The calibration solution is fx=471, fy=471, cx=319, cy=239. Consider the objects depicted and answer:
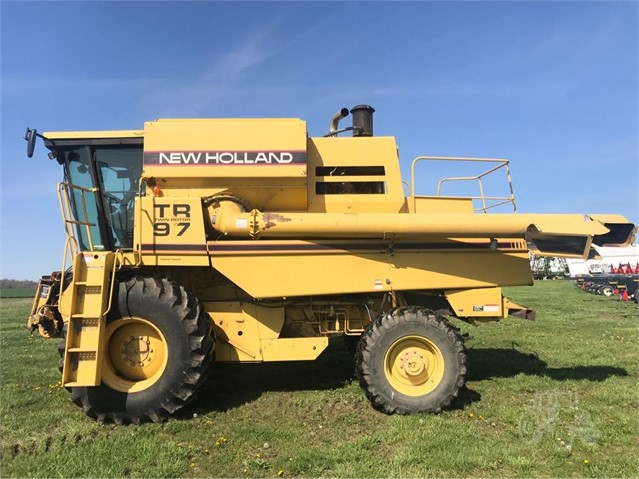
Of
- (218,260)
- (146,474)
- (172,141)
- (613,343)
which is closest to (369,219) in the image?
(218,260)

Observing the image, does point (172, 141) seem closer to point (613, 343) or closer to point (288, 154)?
point (288, 154)

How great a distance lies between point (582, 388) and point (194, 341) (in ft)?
17.9

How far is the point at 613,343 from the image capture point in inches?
410

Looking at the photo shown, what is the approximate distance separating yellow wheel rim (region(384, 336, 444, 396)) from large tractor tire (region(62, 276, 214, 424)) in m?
2.26

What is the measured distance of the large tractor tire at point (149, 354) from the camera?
5383 millimetres

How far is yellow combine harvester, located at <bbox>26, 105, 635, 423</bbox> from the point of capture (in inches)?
216

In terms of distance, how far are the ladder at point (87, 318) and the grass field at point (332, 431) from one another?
0.61m

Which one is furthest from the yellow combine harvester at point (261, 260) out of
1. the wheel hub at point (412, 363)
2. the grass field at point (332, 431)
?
the grass field at point (332, 431)

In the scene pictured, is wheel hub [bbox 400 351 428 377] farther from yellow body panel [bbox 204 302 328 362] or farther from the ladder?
the ladder

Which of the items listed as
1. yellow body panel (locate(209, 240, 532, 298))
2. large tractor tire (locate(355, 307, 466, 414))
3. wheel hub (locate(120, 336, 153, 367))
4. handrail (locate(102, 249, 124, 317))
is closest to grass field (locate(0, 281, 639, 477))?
large tractor tire (locate(355, 307, 466, 414))

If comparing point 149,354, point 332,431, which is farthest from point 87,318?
point 332,431

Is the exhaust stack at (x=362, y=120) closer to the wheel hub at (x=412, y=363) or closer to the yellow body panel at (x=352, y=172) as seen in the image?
the yellow body panel at (x=352, y=172)

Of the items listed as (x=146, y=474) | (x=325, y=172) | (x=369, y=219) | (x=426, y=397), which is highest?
(x=325, y=172)

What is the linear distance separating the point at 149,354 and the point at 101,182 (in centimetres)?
243
